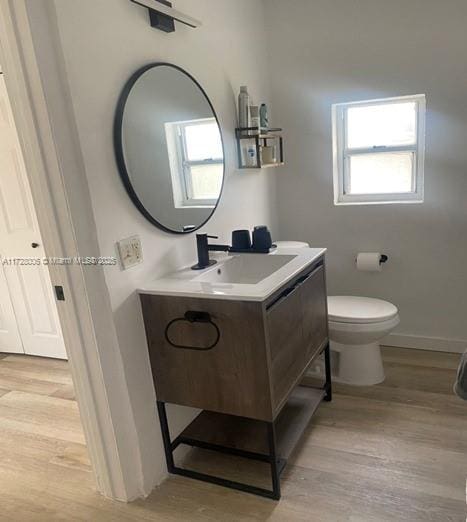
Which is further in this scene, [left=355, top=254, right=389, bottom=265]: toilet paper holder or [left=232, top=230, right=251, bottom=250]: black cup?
[left=355, top=254, right=389, bottom=265]: toilet paper holder

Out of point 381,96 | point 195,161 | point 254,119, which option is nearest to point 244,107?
point 254,119

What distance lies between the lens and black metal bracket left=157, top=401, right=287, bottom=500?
67.9 inches

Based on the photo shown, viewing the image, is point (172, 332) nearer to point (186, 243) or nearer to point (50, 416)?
point (186, 243)

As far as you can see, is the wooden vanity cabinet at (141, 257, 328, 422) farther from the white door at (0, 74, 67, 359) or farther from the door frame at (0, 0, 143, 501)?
the white door at (0, 74, 67, 359)

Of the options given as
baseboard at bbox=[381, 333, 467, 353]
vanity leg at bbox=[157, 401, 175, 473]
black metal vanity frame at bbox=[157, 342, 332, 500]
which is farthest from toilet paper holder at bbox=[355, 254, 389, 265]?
vanity leg at bbox=[157, 401, 175, 473]

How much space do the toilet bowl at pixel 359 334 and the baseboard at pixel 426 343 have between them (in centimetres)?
43

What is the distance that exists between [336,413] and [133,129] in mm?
1727

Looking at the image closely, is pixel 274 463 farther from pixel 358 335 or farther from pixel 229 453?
pixel 358 335

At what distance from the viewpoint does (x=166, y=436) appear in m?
1.91

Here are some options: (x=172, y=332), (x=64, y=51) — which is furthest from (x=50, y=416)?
(x=64, y=51)

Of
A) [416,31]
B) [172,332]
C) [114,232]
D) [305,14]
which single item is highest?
[305,14]

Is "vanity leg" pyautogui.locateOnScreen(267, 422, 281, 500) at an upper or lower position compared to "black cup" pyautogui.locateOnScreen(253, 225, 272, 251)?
lower

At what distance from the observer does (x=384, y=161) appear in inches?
112

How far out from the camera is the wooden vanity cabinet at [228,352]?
161 cm
